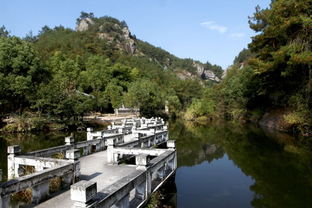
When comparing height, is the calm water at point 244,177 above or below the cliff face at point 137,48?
below

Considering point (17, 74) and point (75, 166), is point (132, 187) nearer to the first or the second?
point (75, 166)

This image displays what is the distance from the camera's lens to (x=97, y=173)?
29.1ft

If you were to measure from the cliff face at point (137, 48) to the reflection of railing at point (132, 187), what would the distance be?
122914mm

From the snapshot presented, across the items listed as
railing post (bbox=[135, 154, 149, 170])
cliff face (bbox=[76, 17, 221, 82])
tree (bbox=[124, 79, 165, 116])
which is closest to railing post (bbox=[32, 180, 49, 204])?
railing post (bbox=[135, 154, 149, 170])

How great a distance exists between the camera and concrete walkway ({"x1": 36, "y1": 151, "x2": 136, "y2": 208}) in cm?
632

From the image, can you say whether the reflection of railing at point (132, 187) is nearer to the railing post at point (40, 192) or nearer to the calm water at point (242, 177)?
the calm water at point (242, 177)

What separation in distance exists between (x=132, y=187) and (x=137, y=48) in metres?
159

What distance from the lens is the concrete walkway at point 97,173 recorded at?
632 centimetres

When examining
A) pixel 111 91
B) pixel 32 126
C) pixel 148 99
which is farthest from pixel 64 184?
pixel 111 91

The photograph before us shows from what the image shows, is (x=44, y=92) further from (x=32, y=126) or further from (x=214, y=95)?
(x=214, y=95)

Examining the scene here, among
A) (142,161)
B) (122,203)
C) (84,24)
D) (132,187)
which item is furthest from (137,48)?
(122,203)

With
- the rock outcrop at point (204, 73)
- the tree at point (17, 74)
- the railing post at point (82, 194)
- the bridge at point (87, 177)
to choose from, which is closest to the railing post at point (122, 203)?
the bridge at point (87, 177)

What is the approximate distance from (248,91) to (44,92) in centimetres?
3338

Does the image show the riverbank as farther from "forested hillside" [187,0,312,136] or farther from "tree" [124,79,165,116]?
"forested hillside" [187,0,312,136]
